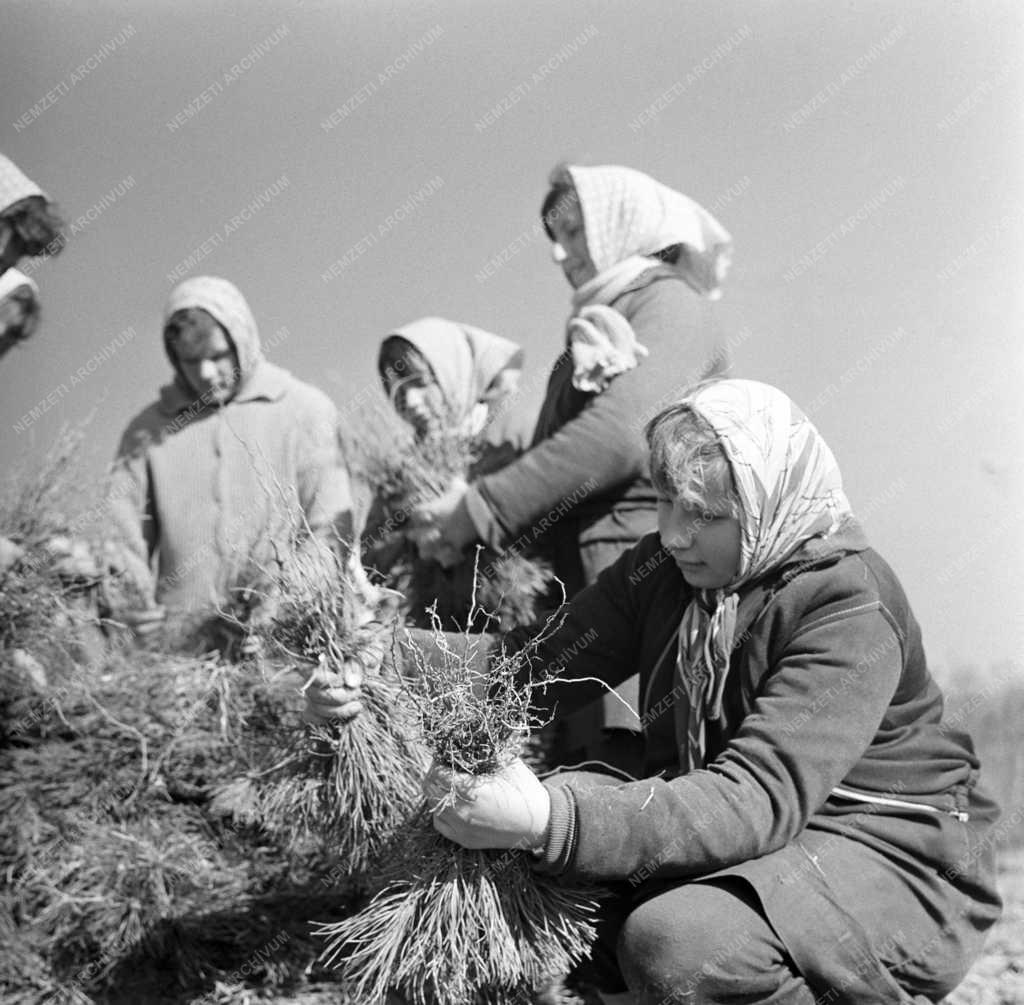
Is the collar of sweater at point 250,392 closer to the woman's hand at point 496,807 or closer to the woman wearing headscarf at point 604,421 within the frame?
the woman wearing headscarf at point 604,421

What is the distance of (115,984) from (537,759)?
0.97 metres

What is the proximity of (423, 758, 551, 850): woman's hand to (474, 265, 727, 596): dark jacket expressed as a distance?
0.98 m

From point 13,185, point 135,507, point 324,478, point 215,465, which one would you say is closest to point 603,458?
point 324,478

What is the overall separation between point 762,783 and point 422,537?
1.21 m

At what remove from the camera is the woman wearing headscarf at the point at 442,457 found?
2.83m

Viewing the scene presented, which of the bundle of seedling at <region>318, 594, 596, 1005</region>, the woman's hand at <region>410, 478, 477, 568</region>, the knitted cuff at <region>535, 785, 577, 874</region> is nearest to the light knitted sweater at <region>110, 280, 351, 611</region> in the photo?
the woman's hand at <region>410, 478, 477, 568</region>

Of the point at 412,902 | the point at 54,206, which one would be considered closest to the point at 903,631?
the point at 412,902

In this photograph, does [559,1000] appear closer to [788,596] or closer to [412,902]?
[412,902]

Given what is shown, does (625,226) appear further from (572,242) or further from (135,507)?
(135,507)

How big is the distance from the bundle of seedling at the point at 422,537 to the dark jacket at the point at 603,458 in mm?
83

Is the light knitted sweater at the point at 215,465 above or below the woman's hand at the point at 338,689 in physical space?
above

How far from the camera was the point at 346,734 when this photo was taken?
87.5 inches

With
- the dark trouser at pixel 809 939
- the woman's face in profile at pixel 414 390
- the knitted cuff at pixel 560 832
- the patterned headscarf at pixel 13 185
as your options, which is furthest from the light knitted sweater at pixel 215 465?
the dark trouser at pixel 809 939

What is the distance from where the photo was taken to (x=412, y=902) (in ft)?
6.25
